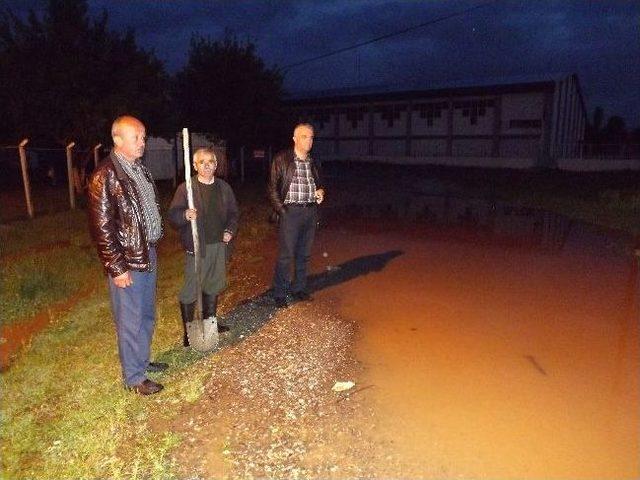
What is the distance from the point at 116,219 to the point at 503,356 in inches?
134

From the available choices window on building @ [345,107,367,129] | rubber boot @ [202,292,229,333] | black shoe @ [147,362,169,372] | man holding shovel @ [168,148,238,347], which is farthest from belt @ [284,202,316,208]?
window on building @ [345,107,367,129]

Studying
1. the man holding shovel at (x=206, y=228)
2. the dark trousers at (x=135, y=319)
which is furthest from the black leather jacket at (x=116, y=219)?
the man holding shovel at (x=206, y=228)

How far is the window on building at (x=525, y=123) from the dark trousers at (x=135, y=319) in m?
29.3

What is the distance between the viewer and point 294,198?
5676 millimetres

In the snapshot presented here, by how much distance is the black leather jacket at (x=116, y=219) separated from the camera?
349 cm

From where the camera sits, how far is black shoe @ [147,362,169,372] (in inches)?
167

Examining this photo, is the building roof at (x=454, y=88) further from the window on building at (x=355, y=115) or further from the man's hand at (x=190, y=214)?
the man's hand at (x=190, y=214)

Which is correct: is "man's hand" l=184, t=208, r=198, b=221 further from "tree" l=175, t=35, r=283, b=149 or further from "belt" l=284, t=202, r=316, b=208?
"tree" l=175, t=35, r=283, b=149

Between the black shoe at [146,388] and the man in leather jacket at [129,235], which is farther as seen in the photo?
the black shoe at [146,388]

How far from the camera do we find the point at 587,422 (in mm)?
3523

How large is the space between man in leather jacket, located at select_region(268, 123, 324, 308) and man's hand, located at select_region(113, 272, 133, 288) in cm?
232

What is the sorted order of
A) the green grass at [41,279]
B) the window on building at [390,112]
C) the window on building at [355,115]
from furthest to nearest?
the window on building at [355,115] < the window on building at [390,112] < the green grass at [41,279]

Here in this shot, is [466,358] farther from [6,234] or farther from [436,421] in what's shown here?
[6,234]

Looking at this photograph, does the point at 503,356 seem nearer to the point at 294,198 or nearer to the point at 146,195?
the point at 294,198
